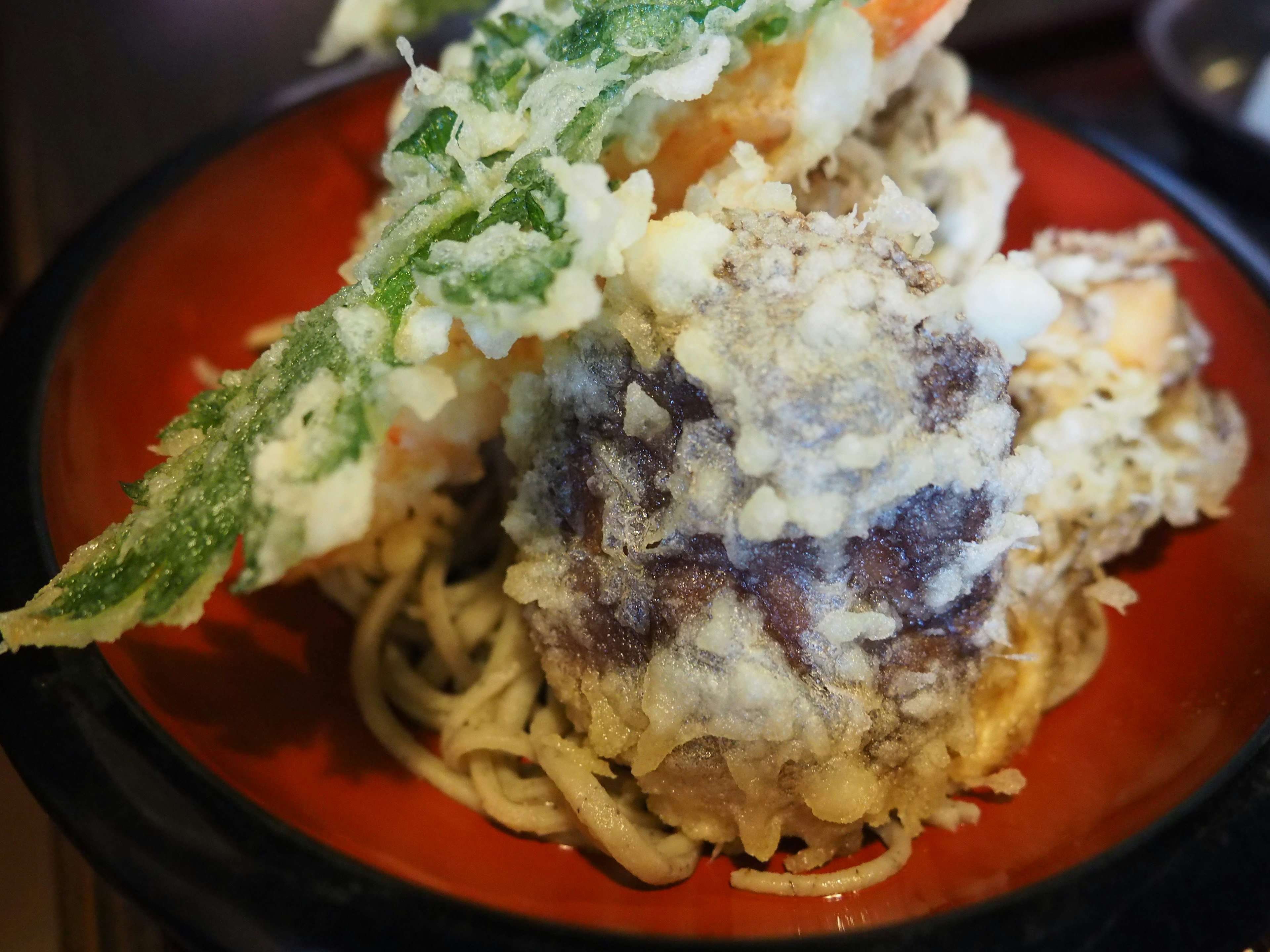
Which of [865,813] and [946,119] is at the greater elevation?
[946,119]

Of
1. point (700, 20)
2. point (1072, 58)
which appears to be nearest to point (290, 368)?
point (700, 20)

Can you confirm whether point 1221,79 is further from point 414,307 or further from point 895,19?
point 414,307

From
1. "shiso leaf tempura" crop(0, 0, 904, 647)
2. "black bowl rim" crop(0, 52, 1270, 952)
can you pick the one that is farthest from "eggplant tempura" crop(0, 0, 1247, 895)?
"black bowl rim" crop(0, 52, 1270, 952)

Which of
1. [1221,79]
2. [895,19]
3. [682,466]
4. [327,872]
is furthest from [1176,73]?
[327,872]

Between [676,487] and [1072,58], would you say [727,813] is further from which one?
[1072,58]

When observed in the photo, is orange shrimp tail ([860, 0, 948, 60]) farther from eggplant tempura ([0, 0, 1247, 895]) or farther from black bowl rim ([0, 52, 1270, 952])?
black bowl rim ([0, 52, 1270, 952])

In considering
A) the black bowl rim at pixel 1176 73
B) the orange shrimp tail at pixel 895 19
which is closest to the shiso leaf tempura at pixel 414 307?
the orange shrimp tail at pixel 895 19
